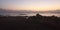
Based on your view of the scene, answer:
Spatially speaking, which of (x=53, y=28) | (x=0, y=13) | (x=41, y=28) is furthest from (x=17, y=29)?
(x=0, y=13)

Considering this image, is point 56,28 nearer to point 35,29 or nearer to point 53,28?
point 53,28

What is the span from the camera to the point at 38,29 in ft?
44.0

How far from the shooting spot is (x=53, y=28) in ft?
45.4

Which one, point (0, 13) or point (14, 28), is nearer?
point (14, 28)

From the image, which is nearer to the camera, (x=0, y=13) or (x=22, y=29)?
(x=22, y=29)

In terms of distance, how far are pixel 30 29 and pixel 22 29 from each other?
79 centimetres

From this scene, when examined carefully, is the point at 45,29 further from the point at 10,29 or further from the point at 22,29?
the point at 10,29

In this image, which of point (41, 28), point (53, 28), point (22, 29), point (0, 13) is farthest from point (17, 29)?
point (0, 13)

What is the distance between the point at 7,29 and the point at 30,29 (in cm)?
226

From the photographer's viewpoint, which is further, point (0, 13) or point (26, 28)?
point (0, 13)

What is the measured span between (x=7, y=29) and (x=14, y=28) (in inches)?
30.5

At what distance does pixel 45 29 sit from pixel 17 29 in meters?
2.75

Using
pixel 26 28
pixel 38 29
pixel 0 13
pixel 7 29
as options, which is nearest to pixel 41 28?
pixel 38 29

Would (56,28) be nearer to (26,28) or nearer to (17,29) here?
(26,28)
